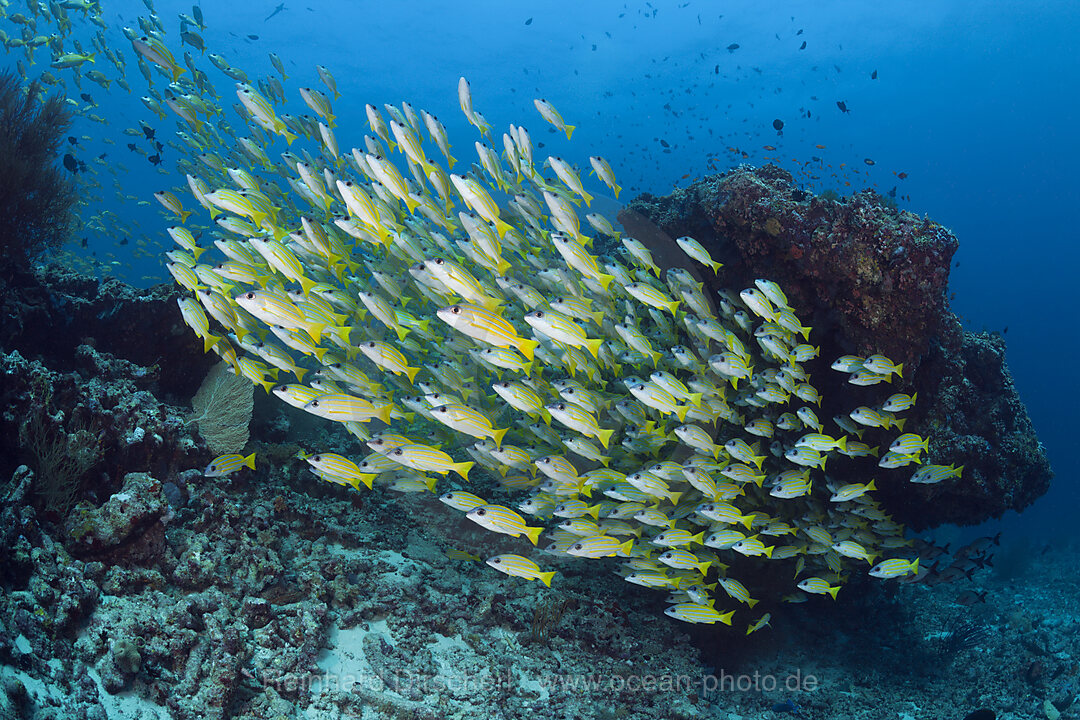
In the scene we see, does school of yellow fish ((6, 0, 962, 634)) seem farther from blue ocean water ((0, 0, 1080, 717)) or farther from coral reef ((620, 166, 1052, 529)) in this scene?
blue ocean water ((0, 0, 1080, 717))

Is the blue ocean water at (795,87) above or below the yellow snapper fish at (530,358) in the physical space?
above

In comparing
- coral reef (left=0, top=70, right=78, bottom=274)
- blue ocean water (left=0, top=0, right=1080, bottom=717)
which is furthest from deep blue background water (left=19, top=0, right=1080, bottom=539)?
coral reef (left=0, top=70, right=78, bottom=274)

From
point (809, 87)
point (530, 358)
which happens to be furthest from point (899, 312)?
point (809, 87)

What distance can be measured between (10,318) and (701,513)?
8376 mm

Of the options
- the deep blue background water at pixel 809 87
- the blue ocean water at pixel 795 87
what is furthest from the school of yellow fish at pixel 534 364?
the deep blue background water at pixel 809 87

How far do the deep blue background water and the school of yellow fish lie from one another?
25.7 meters

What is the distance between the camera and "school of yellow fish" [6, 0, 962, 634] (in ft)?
14.9

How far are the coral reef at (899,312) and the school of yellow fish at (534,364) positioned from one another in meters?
0.71

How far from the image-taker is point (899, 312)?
652 centimetres

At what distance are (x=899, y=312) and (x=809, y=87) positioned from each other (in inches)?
2475

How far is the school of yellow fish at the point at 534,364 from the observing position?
454 centimetres

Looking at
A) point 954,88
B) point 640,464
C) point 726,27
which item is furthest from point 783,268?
point 954,88

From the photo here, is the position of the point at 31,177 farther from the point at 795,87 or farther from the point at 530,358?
the point at 795,87

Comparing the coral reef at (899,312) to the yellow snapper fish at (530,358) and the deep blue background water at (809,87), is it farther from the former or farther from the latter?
the deep blue background water at (809,87)
